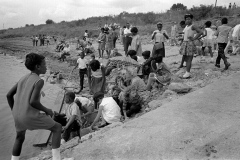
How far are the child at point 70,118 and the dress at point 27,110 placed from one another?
1.33 m

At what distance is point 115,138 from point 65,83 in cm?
735

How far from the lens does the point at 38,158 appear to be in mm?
3430

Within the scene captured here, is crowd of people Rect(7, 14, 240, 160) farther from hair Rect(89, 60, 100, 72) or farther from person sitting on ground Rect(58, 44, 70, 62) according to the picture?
person sitting on ground Rect(58, 44, 70, 62)

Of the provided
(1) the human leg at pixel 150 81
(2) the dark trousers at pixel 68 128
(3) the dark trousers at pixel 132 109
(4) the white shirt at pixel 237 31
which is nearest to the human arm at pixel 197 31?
(1) the human leg at pixel 150 81

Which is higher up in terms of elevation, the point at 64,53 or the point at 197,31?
the point at 197,31

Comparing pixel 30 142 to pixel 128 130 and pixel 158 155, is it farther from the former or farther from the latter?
pixel 158 155

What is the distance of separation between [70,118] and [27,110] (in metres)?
1.52

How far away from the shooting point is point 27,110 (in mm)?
2604

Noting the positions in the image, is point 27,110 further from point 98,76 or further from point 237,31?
point 237,31

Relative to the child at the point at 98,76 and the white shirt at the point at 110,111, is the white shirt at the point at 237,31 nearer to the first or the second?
the child at the point at 98,76

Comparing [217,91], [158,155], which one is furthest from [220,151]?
[217,91]

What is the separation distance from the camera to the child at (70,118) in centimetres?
410

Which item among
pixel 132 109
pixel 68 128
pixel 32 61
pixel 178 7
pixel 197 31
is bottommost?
pixel 68 128

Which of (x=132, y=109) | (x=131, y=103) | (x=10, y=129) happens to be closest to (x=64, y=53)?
(x=10, y=129)
